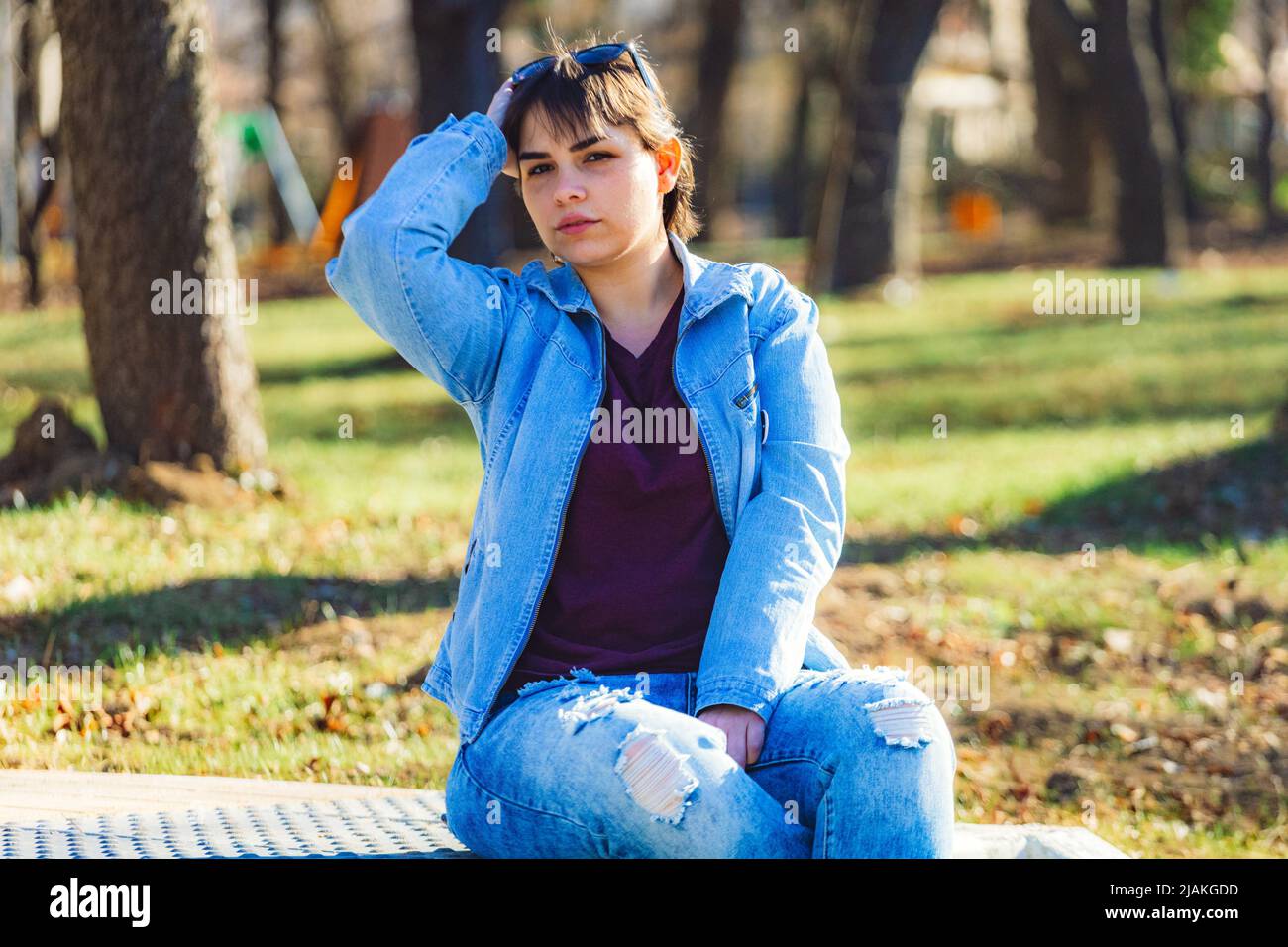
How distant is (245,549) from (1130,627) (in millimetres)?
3598

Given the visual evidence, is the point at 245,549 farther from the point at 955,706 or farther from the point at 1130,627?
the point at 1130,627

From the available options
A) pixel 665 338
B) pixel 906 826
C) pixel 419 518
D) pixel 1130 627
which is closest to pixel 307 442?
pixel 419 518

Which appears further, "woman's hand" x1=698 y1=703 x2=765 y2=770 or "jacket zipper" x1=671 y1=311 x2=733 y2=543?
"jacket zipper" x1=671 y1=311 x2=733 y2=543

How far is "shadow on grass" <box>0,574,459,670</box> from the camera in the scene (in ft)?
17.5

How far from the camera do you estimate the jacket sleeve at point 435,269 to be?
10.0 feet

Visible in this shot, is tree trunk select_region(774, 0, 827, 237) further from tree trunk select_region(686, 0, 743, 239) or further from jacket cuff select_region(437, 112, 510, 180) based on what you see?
jacket cuff select_region(437, 112, 510, 180)

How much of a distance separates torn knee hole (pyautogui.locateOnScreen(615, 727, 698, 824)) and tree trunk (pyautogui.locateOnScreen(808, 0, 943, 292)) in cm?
1310

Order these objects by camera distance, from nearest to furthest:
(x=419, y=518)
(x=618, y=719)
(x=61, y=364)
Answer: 1. (x=618, y=719)
2. (x=419, y=518)
3. (x=61, y=364)

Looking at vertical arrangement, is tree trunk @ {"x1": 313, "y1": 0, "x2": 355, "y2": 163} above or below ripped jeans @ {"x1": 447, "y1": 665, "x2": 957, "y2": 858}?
above

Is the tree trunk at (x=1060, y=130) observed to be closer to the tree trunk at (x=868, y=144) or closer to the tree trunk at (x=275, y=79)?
the tree trunk at (x=868, y=144)

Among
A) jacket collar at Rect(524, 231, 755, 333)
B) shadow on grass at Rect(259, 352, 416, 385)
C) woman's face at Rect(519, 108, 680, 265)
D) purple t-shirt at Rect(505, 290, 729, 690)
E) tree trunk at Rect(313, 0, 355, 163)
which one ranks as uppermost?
tree trunk at Rect(313, 0, 355, 163)

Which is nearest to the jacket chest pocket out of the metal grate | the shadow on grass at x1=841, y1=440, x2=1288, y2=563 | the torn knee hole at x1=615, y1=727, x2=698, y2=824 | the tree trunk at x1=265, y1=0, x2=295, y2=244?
the torn knee hole at x1=615, y1=727, x2=698, y2=824

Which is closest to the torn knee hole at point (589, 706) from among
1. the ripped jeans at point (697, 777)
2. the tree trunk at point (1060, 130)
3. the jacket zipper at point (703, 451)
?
the ripped jeans at point (697, 777)
